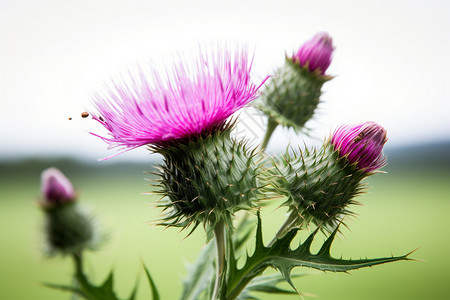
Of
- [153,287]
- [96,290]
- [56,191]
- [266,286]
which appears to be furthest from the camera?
[56,191]

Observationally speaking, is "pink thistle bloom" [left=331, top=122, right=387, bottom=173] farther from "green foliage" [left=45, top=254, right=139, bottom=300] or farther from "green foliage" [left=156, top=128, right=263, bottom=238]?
"green foliage" [left=45, top=254, right=139, bottom=300]

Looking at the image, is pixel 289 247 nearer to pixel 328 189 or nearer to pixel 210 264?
pixel 328 189

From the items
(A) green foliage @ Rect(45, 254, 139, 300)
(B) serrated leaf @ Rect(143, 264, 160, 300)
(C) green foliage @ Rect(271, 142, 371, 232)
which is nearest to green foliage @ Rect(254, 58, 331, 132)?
(C) green foliage @ Rect(271, 142, 371, 232)

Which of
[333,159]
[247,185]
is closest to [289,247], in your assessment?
[247,185]

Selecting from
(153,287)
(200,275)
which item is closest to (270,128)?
(200,275)

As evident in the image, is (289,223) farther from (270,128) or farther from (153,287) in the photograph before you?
(270,128)

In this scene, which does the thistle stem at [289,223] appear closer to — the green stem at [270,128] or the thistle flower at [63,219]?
the green stem at [270,128]

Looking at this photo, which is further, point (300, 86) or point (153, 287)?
point (300, 86)
